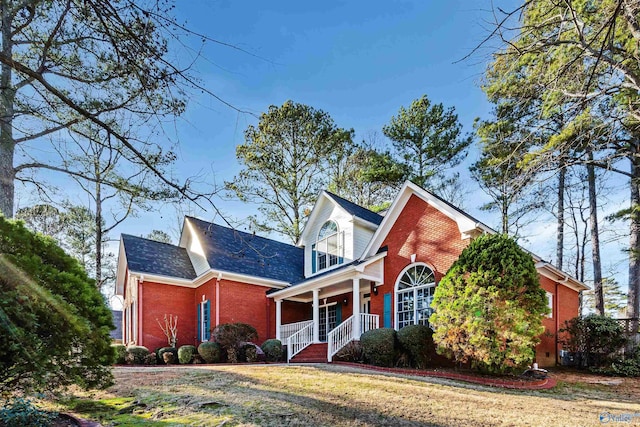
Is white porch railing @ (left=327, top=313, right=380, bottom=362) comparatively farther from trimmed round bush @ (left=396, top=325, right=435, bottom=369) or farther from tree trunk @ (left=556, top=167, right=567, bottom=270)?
tree trunk @ (left=556, top=167, right=567, bottom=270)

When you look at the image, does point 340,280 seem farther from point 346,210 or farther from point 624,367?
point 624,367

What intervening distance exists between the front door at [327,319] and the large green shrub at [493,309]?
7.82 metres

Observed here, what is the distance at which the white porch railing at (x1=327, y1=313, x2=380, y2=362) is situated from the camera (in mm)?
12695

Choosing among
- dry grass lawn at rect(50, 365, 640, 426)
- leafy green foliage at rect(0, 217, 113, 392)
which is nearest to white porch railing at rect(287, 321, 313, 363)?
dry grass lawn at rect(50, 365, 640, 426)

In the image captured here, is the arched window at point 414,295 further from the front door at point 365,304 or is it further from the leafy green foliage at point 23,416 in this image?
the leafy green foliage at point 23,416

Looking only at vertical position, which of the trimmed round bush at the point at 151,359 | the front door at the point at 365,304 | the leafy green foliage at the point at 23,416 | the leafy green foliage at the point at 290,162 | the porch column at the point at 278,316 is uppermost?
the leafy green foliage at the point at 290,162

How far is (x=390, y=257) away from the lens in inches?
524

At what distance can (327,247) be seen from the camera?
17.2 m

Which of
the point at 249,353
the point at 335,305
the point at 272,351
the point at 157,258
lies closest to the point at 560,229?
the point at 335,305

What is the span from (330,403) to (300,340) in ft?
31.0

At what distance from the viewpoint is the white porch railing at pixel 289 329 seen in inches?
619

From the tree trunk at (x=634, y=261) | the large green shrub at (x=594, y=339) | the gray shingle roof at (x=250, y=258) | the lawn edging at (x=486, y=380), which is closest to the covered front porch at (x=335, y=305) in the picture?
the gray shingle roof at (x=250, y=258)

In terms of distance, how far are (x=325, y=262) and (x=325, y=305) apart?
1865 mm

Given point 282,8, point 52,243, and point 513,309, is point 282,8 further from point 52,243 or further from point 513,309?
point 513,309
